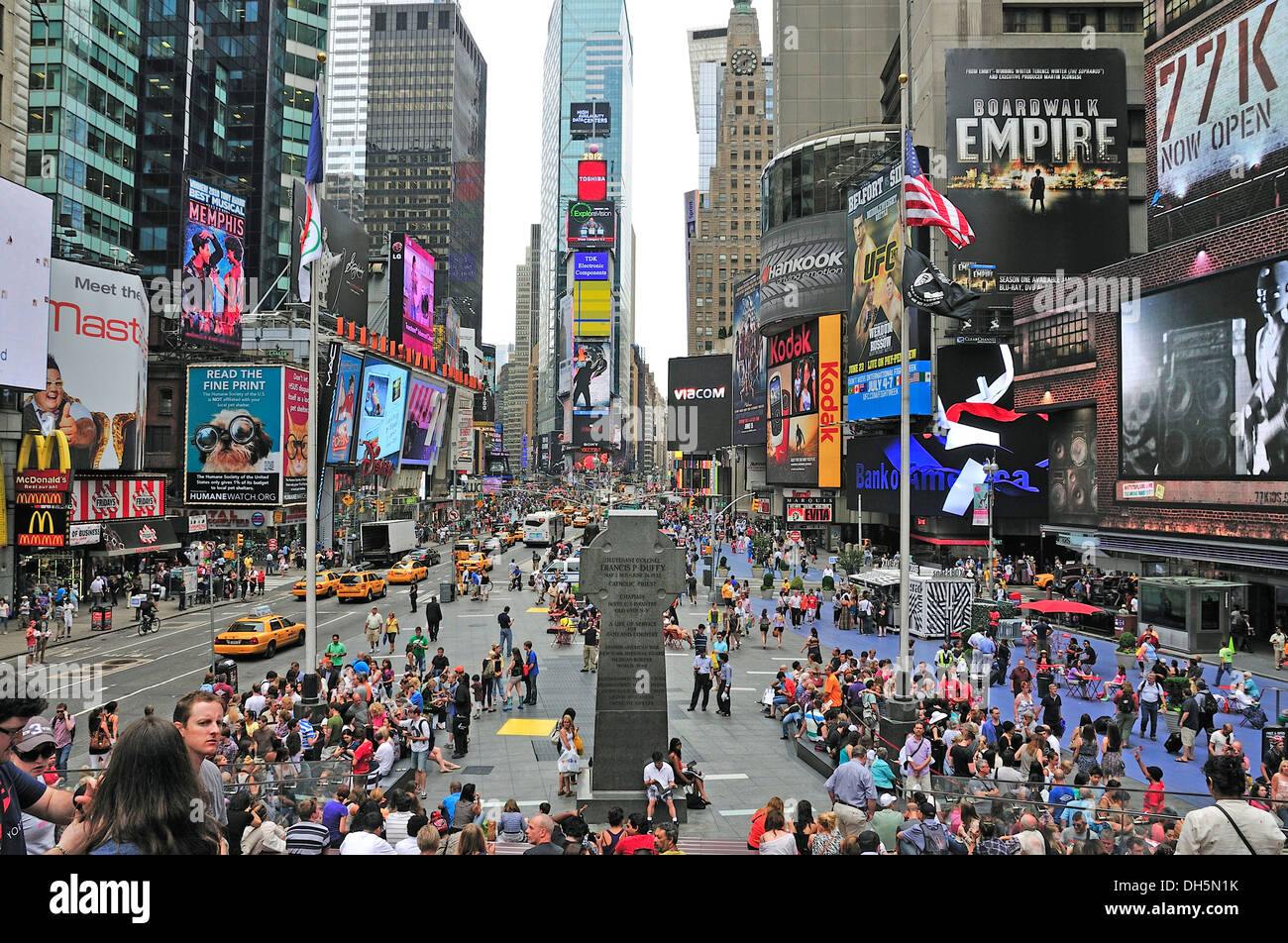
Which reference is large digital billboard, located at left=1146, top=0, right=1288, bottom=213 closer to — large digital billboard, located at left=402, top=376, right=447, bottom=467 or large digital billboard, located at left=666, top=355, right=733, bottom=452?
large digital billboard, located at left=402, top=376, right=447, bottom=467

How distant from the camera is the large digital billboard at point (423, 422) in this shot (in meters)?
72.9

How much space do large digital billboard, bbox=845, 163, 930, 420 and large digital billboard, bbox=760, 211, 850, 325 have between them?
684cm

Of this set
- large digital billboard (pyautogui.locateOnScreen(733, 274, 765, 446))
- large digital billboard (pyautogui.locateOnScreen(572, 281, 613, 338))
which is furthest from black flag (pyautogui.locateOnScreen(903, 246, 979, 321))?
large digital billboard (pyautogui.locateOnScreen(572, 281, 613, 338))

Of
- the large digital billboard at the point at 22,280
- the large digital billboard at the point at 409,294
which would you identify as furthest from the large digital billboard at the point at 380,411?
the large digital billboard at the point at 22,280

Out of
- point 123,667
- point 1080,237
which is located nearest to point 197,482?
point 123,667

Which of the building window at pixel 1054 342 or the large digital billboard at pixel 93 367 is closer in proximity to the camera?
the large digital billboard at pixel 93 367

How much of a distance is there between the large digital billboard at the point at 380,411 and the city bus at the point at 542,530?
12977 millimetres

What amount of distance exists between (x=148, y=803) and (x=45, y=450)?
41.5 m

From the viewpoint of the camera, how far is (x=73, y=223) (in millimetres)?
60156

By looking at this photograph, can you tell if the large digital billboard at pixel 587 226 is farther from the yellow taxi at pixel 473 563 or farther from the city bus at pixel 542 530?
the yellow taxi at pixel 473 563

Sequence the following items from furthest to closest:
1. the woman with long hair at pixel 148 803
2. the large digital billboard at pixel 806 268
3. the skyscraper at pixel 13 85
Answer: the large digital billboard at pixel 806 268, the skyscraper at pixel 13 85, the woman with long hair at pixel 148 803

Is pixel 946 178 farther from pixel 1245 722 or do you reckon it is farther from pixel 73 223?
pixel 73 223

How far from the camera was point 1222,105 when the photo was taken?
31.1 m
